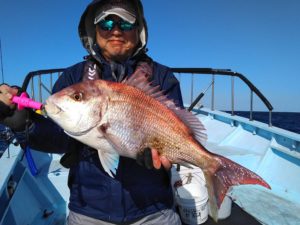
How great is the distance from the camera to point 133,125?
2006 millimetres

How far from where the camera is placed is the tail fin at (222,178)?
2127 mm

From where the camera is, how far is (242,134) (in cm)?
706

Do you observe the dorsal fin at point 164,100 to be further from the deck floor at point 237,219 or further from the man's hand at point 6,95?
the deck floor at point 237,219

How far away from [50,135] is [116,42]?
3.11 feet

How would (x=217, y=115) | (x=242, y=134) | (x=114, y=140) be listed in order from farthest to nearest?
1. (x=217, y=115)
2. (x=242, y=134)
3. (x=114, y=140)

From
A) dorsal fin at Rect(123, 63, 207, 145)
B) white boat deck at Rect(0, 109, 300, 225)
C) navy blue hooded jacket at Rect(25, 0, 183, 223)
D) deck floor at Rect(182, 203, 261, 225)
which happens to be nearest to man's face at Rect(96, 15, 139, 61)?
navy blue hooded jacket at Rect(25, 0, 183, 223)

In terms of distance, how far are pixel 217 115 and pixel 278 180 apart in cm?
436

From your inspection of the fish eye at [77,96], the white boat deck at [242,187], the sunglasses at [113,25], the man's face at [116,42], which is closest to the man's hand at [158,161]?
the fish eye at [77,96]

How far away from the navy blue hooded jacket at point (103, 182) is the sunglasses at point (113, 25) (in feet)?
1.57

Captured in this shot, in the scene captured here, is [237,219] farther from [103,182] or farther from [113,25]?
[113,25]

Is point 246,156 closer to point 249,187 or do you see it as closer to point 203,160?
point 249,187

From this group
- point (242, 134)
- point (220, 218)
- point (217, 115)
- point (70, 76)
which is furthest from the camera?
point (217, 115)

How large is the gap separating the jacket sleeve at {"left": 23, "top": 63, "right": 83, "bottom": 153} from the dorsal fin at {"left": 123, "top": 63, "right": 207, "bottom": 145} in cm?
55

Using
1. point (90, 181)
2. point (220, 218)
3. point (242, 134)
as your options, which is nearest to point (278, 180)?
point (220, 218)
